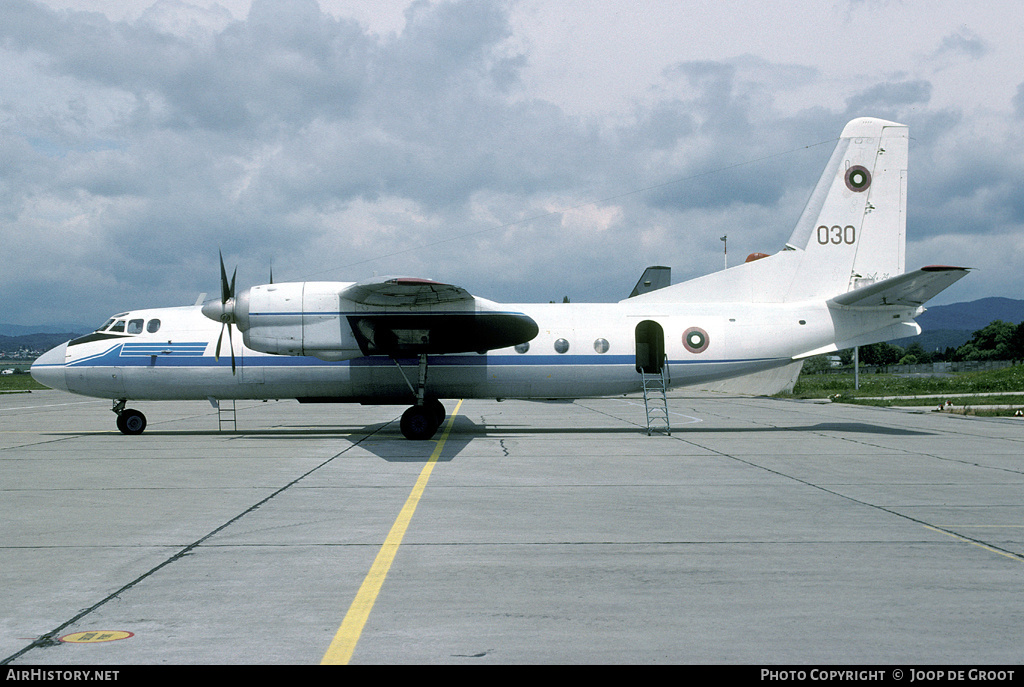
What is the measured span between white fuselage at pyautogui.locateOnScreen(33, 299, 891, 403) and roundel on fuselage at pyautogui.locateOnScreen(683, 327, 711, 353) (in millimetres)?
26

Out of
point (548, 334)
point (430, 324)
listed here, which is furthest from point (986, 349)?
point (430, 324)

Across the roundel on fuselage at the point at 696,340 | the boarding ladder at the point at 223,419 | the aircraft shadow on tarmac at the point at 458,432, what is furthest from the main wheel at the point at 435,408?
the roundel on fuselage at the point at 696,340

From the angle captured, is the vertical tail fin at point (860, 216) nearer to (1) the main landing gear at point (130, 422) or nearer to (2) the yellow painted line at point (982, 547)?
(2) the yellow painted line at point (982, 547)

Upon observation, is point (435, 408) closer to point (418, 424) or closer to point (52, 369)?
point (418, 424)

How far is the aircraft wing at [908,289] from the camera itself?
56.5ft

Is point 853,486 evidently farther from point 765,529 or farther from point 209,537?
point 209,537

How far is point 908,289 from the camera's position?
18.8m

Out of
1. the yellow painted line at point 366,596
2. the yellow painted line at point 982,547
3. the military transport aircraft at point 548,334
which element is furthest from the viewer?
the military transport aircraft at point 548,334

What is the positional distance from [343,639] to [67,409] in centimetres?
3522

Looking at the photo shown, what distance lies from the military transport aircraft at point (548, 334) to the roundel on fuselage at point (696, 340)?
3cm

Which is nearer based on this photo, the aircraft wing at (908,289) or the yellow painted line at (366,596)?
the yellow painted line at (366,596)

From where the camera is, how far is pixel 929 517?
9516 mm

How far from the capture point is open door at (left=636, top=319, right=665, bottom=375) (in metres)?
20.2

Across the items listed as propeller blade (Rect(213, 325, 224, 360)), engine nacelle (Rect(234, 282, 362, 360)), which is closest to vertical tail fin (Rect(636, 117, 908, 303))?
engine nacelle (Rect(234, 282, 362, 360))
